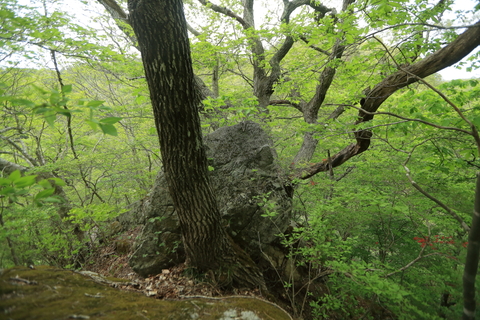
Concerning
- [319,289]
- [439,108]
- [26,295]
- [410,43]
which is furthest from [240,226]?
[410,43]

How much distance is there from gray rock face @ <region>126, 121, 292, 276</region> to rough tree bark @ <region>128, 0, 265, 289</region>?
2.17ft

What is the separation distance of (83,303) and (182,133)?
57.9 inches

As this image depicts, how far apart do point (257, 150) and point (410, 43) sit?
3.02 m

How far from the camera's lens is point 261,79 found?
655 cm

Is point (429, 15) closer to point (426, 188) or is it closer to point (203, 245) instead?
point (426, 188)

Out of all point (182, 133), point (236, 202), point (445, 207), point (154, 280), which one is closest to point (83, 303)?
point (182, 133)

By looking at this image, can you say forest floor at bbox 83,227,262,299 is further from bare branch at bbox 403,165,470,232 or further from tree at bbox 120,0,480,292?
bare branch at bbox 403,165,470,232

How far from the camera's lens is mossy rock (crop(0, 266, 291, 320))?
3.30ft

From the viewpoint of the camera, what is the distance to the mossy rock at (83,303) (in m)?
1.00

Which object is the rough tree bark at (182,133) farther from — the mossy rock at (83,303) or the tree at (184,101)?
the mossy rock at (83,303)

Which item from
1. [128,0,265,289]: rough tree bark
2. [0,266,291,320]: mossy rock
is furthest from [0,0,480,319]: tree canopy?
[0,266,291,320]: mossy rock

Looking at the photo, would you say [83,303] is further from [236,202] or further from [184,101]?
[236,202]

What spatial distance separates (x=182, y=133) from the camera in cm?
210

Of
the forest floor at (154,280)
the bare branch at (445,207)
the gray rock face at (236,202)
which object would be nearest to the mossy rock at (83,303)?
the forest floor at (154,280)
